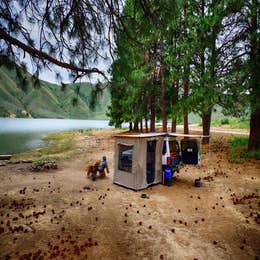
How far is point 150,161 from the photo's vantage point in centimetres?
810

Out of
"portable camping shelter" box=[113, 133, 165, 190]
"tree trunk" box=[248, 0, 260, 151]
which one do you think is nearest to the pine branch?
"portable camping shelter" box=[113, 133, 165, 190]

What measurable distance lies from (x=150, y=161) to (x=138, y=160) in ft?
2.75

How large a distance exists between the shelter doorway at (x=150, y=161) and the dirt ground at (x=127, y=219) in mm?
420

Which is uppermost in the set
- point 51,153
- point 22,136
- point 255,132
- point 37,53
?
point 37,53

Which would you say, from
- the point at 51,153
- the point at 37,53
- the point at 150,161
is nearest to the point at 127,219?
the point at 150,161

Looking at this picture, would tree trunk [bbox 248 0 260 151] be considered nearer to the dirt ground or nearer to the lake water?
the dirt ground

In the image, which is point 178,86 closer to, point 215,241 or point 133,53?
point 133,53

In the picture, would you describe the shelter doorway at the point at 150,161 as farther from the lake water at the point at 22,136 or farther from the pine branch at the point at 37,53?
the lake water at the point at 22,136

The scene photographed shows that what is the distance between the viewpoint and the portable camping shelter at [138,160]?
294 inches

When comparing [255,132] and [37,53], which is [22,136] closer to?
[255,132]

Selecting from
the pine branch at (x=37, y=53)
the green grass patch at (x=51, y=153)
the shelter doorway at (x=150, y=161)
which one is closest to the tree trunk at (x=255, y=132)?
the shelter doorway at (x=150, y=161)

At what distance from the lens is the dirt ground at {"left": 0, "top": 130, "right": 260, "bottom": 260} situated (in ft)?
13.5

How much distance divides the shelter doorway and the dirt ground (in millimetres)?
420

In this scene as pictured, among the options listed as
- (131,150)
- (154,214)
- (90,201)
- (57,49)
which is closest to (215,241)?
(154,214)
